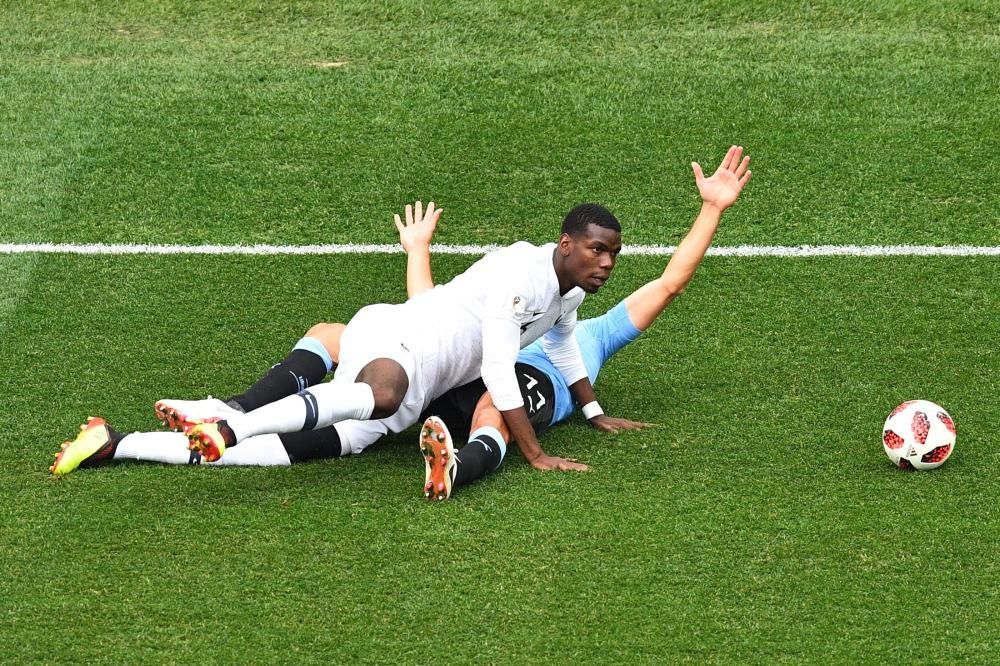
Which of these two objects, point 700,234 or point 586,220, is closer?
point 586,220

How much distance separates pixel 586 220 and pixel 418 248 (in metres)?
1.21

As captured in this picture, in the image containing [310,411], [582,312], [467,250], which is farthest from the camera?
[467,250]

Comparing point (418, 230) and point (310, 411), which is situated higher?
point (418, 230)

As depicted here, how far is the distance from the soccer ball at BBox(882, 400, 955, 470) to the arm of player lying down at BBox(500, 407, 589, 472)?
4.29 ft

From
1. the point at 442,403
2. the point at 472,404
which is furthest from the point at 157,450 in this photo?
the point at 472,404

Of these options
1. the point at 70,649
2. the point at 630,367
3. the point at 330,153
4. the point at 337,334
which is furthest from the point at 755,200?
the point at 70,649

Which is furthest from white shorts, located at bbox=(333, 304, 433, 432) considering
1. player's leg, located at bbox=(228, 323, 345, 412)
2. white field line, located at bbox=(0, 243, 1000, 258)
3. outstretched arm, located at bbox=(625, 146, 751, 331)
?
white field line, located at bbox=(0, 243, 1000, 258)

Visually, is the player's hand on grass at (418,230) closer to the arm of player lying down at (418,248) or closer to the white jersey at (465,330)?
the arm of player lying down at (418,248)

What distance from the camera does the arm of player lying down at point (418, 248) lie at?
22.5 feet

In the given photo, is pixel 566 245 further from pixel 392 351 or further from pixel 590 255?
pixel 392 351

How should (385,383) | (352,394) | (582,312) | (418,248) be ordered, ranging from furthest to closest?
(582,312), (418,248), (385,383), (352,394)

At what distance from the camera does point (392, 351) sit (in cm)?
601

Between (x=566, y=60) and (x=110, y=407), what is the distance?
4898 mm

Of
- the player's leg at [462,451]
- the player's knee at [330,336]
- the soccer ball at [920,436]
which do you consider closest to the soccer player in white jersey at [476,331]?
the player's leg at [462,451]
